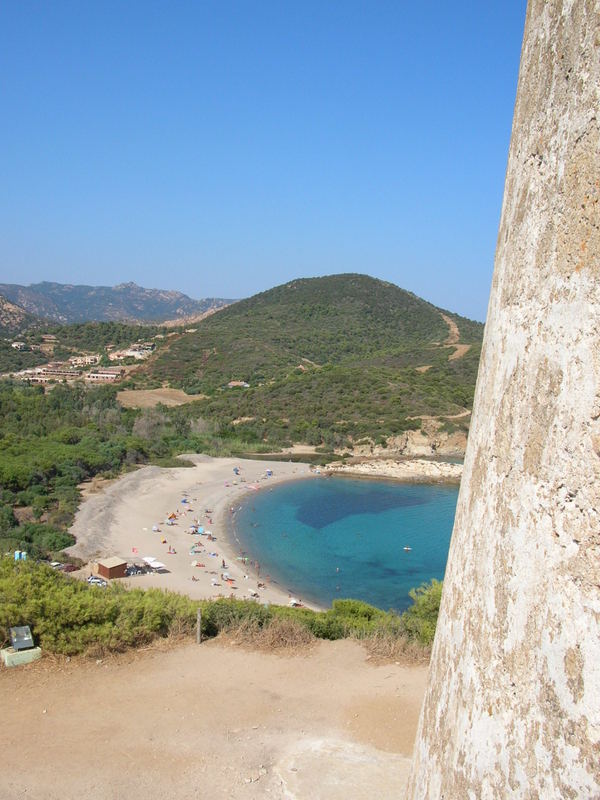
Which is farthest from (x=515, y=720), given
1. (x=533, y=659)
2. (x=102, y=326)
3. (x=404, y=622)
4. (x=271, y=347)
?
(x=102, y=326)

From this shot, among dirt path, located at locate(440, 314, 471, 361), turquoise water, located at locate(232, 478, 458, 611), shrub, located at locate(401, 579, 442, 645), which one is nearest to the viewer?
shrub, located at locate(401, 579, 442, 645)

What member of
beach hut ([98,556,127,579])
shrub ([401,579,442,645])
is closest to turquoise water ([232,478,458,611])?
beach hut ([98,556,127,579])

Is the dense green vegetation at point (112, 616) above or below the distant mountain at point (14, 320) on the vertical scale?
below

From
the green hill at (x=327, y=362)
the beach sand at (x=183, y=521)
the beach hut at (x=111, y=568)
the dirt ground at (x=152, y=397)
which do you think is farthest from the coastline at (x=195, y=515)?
the dirt ground at (x=152, y=397)

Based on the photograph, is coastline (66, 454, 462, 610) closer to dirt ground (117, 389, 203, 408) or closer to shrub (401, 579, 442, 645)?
shrub (401, 579, 442, 645)

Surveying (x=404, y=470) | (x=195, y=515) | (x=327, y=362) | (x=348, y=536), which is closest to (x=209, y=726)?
(x=348, y=536)

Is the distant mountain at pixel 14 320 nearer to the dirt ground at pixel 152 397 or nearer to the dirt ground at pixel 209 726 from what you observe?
the dirt ground at pixel 152 397
